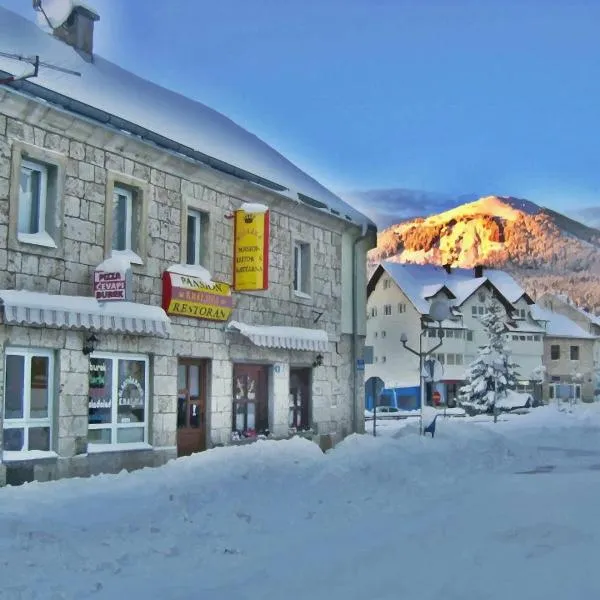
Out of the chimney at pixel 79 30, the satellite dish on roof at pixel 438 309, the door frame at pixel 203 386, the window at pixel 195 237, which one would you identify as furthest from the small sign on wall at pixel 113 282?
the satellite dish on roof at pixel 438 309

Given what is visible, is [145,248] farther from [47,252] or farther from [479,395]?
[479,395]

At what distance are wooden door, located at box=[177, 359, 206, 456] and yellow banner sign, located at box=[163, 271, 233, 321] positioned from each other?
41.9 inches

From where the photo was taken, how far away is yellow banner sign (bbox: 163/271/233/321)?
633 inches

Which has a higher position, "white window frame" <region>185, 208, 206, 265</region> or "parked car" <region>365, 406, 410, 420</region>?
"white window frame" <region>185, 208, 206, 265</region>

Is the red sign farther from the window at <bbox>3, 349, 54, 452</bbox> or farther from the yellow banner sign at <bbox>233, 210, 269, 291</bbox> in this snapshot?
the yellow banner sign at <bbox>233, 210, 269, 291</bbox>

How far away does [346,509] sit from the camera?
10.9 m

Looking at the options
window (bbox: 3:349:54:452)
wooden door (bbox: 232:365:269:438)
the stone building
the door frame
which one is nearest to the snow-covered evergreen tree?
the stone building

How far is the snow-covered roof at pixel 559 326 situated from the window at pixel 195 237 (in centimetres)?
6263

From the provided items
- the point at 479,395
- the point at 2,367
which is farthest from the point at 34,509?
the point at 479,395

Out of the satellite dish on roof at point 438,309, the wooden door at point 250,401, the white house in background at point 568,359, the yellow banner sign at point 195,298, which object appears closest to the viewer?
the yellow banner sign at point 195,298

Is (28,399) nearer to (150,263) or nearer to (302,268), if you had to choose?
(150,263)

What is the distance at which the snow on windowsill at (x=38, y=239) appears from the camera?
13.4 m

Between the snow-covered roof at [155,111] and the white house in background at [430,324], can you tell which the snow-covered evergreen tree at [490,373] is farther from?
the snow-covered roof at [155,111]

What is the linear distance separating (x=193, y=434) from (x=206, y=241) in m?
3.77
